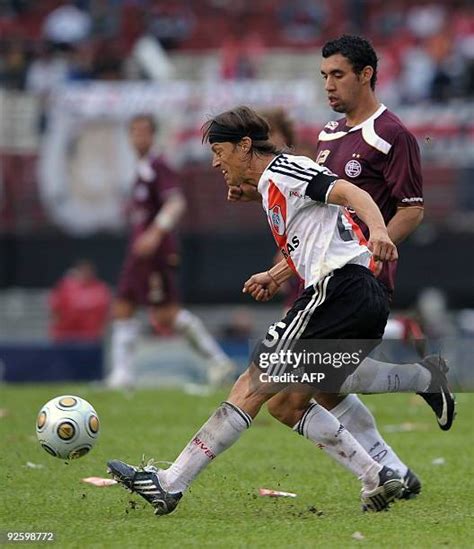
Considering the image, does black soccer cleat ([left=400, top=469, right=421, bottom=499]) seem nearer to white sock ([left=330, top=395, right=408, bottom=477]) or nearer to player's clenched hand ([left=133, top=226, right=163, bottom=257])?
white sock ([left=330, top=395, right=408, bottom=477])

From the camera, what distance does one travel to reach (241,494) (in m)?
6.90

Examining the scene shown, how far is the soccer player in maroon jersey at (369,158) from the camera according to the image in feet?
21.9

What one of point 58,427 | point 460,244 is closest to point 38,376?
point 460,244

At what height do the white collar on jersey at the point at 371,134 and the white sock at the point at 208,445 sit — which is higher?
the white collar on jersey at the point at 371,134

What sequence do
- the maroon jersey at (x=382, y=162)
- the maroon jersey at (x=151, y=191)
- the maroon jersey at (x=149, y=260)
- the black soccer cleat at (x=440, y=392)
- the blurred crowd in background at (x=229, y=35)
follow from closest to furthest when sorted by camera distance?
the black soccer cleat at (x=440, y=392)
the maroon jersey at (x=382, y=162)
the maroon jersey at (x=151, y=191)
the maroon jersey at (x=149, y=260)
the blurred crowd in background at (x=229, y=35)

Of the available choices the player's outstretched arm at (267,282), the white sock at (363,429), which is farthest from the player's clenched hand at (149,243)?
the player's outstretched arm at (267,282)

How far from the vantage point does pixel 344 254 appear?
236 inches

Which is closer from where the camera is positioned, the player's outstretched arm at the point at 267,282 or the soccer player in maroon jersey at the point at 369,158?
the player's outstretched arm at the point at 267,282

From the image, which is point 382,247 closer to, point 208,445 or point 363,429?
point 208,445

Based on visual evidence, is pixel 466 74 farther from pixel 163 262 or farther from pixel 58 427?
pixel 58 427

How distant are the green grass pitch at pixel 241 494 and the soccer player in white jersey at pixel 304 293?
237 mm

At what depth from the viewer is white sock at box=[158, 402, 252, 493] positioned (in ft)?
19.4

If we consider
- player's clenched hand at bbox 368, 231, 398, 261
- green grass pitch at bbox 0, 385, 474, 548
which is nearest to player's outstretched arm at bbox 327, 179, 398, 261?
player's clenched hand at bbox 368, 231, 398, 261

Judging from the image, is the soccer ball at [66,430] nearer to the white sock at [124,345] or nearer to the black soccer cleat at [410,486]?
the black soccer cleat at [410,486]
